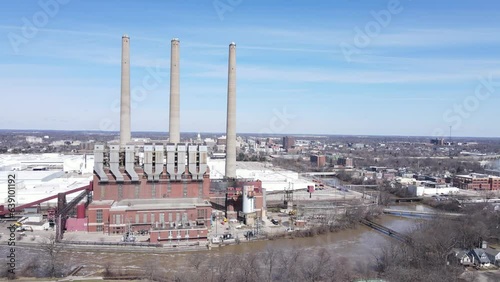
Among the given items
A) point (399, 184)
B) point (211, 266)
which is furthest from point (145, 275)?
point (399, 184)

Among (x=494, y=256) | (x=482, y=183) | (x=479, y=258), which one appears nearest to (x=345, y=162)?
(x=482, y=183)

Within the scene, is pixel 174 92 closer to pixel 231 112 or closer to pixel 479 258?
pixel 231 112

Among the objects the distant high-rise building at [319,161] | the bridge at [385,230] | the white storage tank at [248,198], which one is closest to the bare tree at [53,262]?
the white storage tank at [248,198]

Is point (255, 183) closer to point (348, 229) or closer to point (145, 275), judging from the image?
point (348, 229)

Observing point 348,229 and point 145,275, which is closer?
point 145,275

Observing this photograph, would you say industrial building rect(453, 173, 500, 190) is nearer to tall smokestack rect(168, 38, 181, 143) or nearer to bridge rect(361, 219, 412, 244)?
bridge rect(361, 219, 412, 244)

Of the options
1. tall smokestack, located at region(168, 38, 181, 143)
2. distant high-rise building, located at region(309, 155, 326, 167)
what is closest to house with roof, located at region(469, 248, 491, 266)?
tall smokestack, located at region(168, 38, 181, 143)
